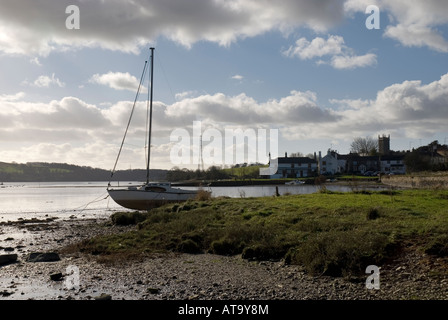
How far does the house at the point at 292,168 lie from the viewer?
15188cm

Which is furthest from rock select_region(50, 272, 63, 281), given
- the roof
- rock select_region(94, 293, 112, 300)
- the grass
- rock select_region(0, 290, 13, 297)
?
the roof

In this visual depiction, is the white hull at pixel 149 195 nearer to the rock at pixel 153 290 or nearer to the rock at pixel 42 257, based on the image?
the rock at pixel 42 257

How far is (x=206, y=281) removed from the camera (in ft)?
40.8

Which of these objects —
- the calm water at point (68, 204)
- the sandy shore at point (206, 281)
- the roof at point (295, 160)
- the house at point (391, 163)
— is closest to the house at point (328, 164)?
the roof at point (295, 160)

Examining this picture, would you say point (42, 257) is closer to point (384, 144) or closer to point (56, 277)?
point (56, 277)

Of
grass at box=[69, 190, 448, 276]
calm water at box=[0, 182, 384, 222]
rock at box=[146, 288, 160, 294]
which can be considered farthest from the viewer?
calm water at box=[0, 182, 384, 222]

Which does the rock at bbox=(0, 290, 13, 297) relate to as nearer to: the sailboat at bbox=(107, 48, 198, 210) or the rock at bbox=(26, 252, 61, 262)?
the rock at bbox=(26, 252, 61, 262)

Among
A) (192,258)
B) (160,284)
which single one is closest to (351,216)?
(192,258)

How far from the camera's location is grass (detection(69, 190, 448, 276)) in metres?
12.6

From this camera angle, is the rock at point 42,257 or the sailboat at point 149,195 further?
the sailboat at point 149,195

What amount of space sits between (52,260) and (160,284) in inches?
249

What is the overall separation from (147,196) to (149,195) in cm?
25

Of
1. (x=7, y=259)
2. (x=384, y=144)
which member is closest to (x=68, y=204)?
(x=7, y=259)

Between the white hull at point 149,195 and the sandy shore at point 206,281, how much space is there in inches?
1013
